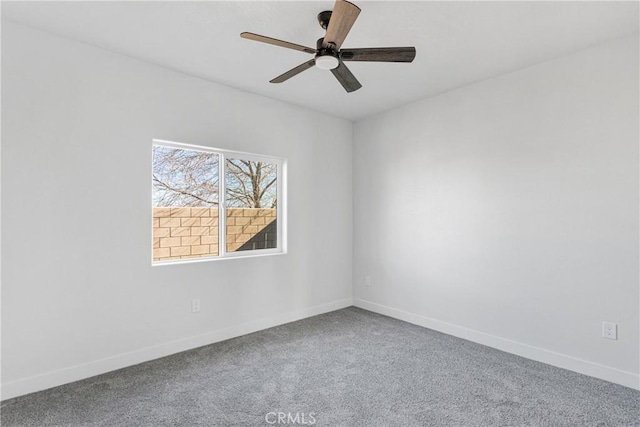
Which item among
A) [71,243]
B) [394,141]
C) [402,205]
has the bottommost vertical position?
[71,243]

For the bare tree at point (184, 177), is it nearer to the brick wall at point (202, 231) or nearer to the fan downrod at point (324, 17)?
the brick wall at point (202, 231)

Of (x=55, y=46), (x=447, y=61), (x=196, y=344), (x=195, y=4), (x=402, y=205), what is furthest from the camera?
(x=402, y=205)

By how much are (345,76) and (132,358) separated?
9.14 ft

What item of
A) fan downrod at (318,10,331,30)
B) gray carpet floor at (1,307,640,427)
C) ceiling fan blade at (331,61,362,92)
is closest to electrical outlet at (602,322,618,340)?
gray carpet floor at (1,307,640,427)

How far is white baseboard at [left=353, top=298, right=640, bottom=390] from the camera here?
238 centimetres

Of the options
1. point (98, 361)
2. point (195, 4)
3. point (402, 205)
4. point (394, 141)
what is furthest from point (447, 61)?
point (98, 361)

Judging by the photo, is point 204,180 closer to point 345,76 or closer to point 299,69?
point 299,69

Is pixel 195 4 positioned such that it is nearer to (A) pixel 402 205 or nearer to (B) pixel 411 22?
(B) pixel 411 22

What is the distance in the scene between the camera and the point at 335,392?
228 cm

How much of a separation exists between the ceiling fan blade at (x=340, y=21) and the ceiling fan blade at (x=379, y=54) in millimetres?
103

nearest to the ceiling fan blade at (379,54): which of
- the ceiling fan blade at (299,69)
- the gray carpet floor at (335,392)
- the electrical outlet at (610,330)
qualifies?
the ceiling fan blade at (299,69)

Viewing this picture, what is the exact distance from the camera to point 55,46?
2.36m

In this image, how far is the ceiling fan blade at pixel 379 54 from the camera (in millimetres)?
1952

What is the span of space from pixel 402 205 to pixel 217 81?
7.99 ft
